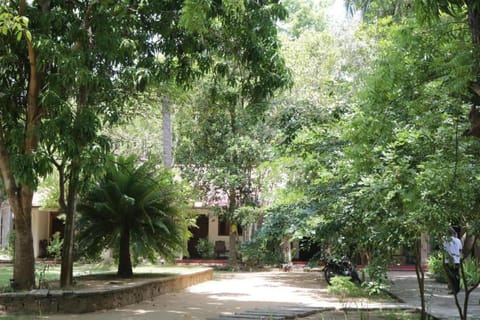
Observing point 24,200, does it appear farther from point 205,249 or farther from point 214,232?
point 214,232

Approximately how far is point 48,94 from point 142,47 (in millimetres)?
2463

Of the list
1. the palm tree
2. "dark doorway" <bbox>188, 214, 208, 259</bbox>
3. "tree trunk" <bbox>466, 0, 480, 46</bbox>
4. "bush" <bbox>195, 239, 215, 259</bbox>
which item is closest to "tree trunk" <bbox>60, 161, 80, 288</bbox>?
the palm tree

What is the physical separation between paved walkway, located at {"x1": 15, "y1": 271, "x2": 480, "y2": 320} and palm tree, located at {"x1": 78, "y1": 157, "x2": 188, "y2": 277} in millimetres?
1348

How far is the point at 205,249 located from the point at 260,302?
50.9ft

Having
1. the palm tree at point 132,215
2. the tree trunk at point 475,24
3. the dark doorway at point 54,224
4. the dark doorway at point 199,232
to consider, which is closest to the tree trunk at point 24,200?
the palm tree at point 132,215

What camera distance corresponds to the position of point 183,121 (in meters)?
23.7

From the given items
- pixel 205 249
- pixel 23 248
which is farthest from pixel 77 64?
pixel 205 249

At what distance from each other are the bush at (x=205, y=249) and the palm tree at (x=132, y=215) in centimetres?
1274

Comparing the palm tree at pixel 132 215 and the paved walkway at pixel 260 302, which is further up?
the palm tree at pixel 132 215

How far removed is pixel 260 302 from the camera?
12.3 meters

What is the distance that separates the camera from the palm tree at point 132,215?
557 inches

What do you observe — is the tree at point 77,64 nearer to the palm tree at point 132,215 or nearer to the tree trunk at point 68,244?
the tree trunk at point 68,244

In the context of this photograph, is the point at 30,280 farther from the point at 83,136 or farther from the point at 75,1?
the point at 75,1

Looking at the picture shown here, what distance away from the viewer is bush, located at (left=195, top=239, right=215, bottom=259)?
27.6 metres
